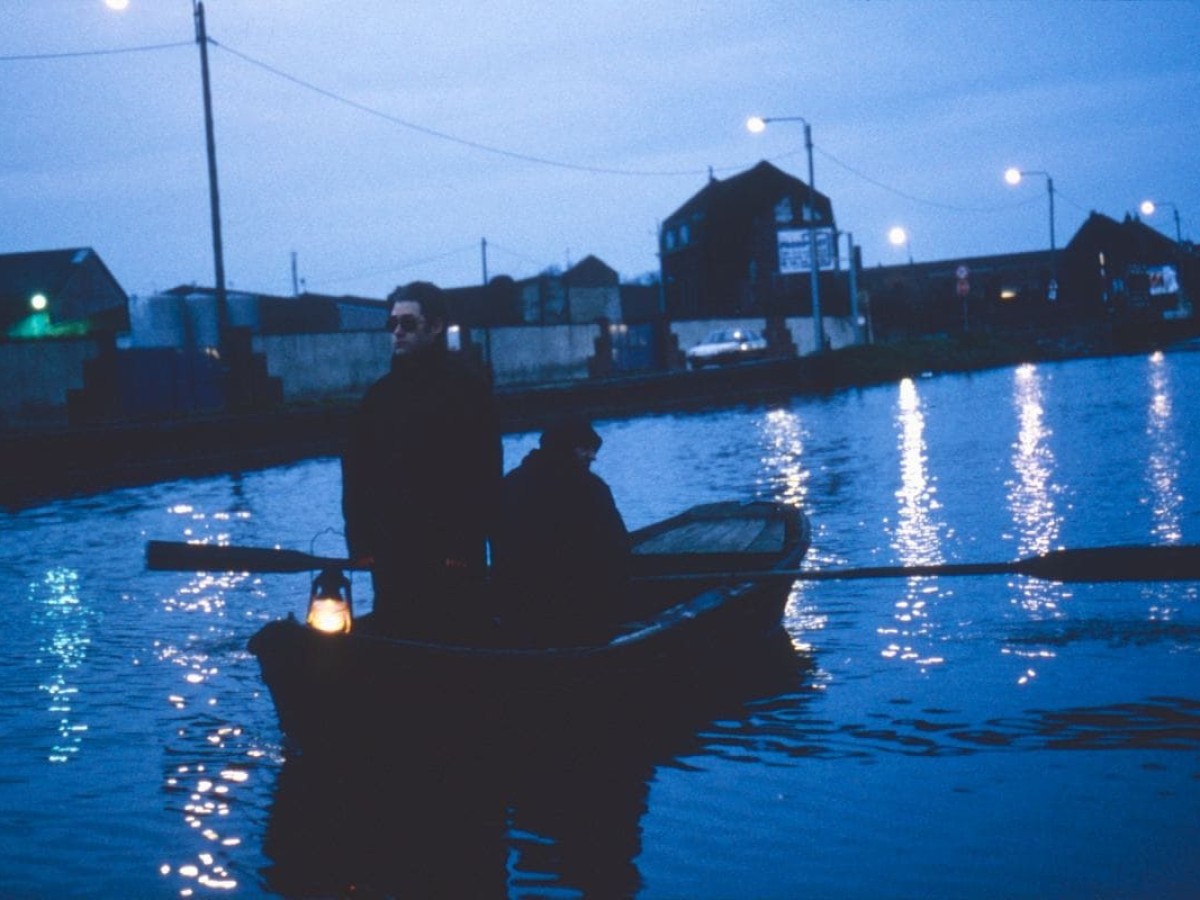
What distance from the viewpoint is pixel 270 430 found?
1351 inches

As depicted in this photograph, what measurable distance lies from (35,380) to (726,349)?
30.8m

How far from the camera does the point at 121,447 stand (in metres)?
30.7

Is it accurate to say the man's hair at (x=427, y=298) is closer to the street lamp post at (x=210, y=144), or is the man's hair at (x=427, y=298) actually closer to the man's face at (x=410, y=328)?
the man's face at (x=410, y=328)

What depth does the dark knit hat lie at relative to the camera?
7406 millimetres

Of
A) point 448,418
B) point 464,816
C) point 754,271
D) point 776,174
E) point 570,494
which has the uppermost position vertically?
point 776,174

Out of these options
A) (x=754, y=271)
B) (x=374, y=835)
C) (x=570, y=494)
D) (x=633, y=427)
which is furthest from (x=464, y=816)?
(x=754, y=271)

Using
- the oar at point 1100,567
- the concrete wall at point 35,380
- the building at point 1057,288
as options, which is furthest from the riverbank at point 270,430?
the building at point 1057,288

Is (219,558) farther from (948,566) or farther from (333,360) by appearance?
(333,360)

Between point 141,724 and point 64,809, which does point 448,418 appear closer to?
point 64,809

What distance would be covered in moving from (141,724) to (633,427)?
2966cm

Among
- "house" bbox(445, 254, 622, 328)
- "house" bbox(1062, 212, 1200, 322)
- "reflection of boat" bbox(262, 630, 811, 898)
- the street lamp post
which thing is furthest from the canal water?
"house" bbox(1062, 212, 1200, 322)

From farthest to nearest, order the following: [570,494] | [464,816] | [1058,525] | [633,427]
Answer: [633,427], [1058,525], [570,494], [464,816]

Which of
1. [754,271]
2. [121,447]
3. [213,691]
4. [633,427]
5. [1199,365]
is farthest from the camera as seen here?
[754,271]

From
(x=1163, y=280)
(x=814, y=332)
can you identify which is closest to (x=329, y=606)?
(x=814, y=332)
